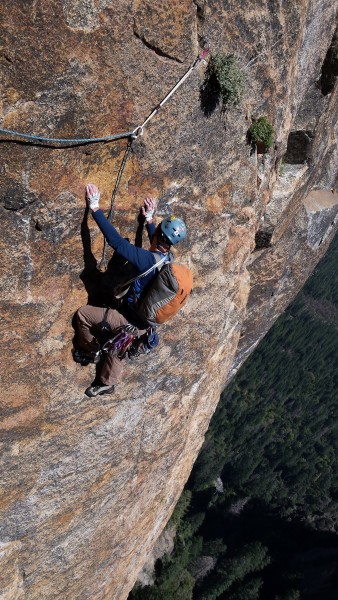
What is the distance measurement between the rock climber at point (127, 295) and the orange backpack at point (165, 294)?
207mm

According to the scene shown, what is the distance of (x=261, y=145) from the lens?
8328mm

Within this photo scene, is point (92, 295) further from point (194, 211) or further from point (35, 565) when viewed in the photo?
point (35, 565)

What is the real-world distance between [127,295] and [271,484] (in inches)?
2476

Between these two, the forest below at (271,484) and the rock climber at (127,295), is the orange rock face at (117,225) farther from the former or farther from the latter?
the forest below at (271,484)

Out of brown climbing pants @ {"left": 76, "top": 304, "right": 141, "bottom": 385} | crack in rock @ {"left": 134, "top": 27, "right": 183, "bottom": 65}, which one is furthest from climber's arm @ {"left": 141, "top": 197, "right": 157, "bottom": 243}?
crack in rock @ {"left": 134, "top": 27, "right": 183, "bottom": 65}

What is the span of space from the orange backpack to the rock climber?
0.68 feet

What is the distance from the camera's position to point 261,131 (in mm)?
7910

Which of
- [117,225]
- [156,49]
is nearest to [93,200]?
[117,225]

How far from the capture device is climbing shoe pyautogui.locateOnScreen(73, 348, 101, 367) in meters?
6.89

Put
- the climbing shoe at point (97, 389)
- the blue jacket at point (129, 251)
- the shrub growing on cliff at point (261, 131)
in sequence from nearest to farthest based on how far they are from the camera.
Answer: the blue jacket at point (129, 251)
the climbing shoe at point (97, 389)
the shrub growing on cliff at point (261, 131)

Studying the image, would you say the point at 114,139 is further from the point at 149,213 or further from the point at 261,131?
the point at 261,131

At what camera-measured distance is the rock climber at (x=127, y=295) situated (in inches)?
229

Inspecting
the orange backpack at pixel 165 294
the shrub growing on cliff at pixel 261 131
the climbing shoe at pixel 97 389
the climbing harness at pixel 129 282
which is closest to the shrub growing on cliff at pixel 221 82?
the shrub growing on cliff at pixel 261 131

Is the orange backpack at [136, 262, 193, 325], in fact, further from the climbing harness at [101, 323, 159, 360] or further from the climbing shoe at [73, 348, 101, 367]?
the climbing shoe at [73, 348, 101, 367]
